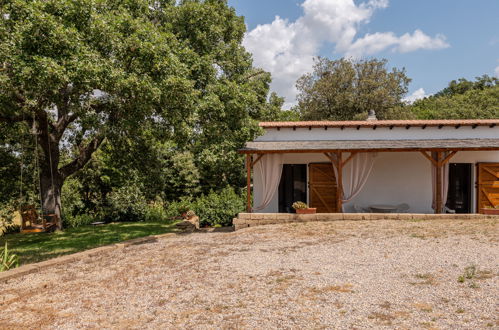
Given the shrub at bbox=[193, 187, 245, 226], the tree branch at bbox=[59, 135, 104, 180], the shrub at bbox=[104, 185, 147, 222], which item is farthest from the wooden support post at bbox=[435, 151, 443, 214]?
the shrub at bbox=[104, 185, 147, 222]

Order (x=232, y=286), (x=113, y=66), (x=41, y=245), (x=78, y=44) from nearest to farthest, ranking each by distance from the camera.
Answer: (x=232, y=286) → (x=78, y=44) → (x=113, y=66) → (x=41, y=245)

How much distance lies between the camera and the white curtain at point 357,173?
11.8 meters

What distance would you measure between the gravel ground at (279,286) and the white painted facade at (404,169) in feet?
12.5

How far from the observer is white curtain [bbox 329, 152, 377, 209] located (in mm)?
11820

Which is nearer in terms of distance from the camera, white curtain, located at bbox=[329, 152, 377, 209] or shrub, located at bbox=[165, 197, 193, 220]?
white curtain, located at bbox=[329, 152, 377, 209]

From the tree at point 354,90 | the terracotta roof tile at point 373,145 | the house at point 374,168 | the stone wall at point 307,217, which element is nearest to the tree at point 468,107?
the tree at point 354,90

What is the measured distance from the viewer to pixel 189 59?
34.5 feet

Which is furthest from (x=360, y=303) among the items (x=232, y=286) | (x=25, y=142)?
(x=25, y=142)

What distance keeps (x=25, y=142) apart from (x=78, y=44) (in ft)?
22.9

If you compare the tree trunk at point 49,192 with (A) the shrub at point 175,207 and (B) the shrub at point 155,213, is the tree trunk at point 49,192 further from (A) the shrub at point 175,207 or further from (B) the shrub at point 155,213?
(A) the shrub at point 175,207

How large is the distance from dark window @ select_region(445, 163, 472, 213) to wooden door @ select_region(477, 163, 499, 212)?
0.47 m

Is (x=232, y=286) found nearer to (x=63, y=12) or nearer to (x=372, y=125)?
(x=63, y=12)

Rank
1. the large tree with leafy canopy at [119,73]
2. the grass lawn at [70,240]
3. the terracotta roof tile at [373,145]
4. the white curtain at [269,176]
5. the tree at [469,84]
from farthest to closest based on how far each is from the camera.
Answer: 1. the tree at [469,84]
2. the white curtain at [269,176]
3. the terracotta roof tile at [373,145]
4. the grass lawn at [70,240]
5. the large tree with leafy canopy at [119,73]

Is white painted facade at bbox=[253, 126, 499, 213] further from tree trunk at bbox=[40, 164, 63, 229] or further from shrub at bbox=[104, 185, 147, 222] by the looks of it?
tree trunk at bbox=[40, 164, 63, 229]
